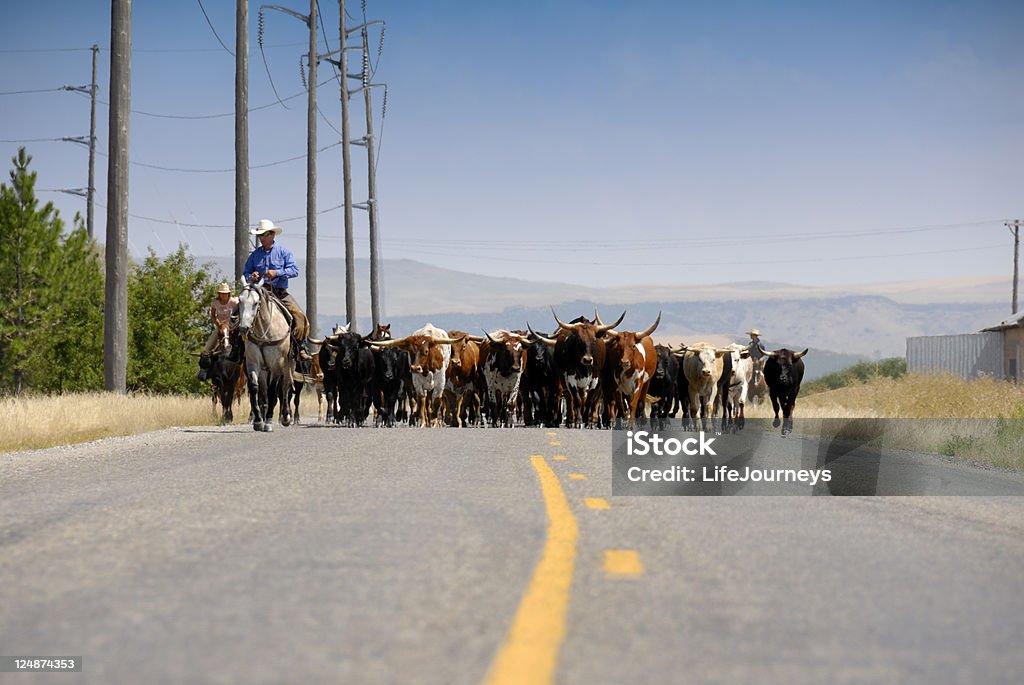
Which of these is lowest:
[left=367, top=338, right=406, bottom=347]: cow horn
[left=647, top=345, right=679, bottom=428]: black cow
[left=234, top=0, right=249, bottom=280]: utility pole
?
[left=647, top=345, right=679, bottom=428]: black cow

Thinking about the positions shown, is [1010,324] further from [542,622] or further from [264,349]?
[542,622]

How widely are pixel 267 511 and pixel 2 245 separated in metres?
24.6

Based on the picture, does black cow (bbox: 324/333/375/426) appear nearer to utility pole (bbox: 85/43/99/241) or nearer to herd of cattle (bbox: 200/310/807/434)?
herd of cattle (bbox: 200/310/807/434)

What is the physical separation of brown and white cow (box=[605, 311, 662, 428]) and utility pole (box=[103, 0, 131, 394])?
28.9 feet

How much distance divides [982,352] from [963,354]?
1.18 meters

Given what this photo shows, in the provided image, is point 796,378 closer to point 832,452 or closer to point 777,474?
point 832,452

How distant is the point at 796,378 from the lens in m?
23.0

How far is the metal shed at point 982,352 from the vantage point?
48969 mm

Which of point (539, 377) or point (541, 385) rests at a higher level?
point (539, 377)

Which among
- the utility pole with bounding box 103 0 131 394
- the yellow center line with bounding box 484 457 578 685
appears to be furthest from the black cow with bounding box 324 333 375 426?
the yellow center line with bounding box 484 457 578 685

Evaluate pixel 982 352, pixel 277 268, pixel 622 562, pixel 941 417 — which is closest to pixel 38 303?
pixel 277 268

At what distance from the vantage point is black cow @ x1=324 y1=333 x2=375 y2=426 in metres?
24.8

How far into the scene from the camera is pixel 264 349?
19344 millimetres

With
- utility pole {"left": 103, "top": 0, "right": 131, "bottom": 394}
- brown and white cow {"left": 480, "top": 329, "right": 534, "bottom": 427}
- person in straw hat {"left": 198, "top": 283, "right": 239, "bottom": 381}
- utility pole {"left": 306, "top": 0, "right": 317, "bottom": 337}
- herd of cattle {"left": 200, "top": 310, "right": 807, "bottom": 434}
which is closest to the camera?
person in straw hat {"left": 198, "top": 283, "right": 239, "bottom": 381}
